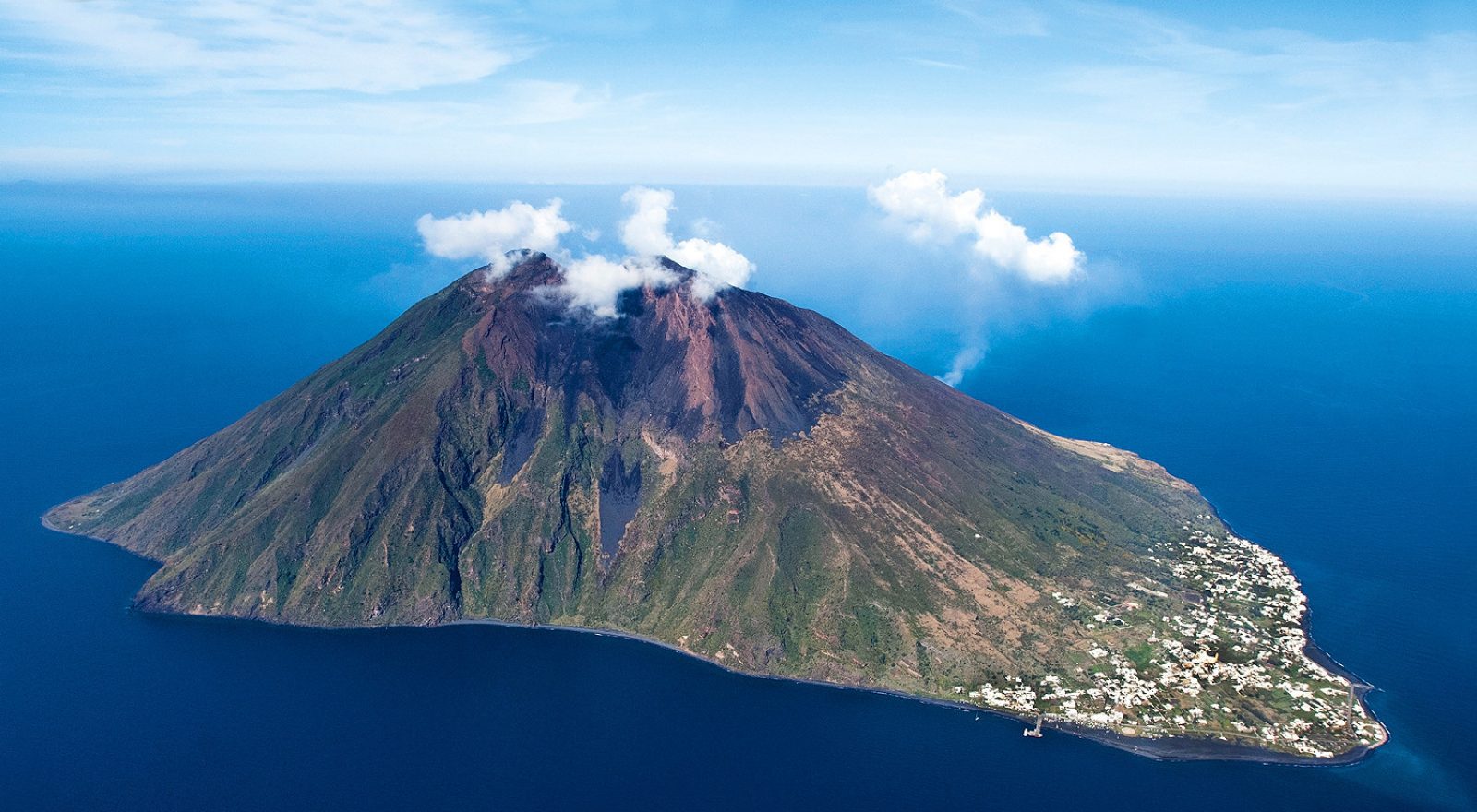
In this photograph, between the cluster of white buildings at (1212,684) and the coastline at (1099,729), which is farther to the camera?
the cluster of white buildings at (1212,684)

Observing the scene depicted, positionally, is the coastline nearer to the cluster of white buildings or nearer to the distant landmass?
the distant landmass

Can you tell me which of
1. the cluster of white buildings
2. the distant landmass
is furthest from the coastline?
the cluster of white buildings

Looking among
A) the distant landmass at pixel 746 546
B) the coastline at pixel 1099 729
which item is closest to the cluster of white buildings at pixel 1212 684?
the distant landmass at pixel 746 546

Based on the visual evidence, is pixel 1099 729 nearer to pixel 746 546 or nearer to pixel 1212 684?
pixel 1212 684

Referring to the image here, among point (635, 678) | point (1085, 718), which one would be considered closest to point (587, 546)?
point (635, 678)

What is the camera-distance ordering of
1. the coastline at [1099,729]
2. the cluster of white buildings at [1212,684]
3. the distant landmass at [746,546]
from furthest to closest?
1. the distant landmass at [746,546]
2. the cluster of white buildings at [1212,684]
3. the coastline at [1099,729]

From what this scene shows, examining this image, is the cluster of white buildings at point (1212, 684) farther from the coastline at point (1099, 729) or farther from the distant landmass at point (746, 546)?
the coastline at point (1099, 729)

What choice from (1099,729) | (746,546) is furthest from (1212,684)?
(746,546)
